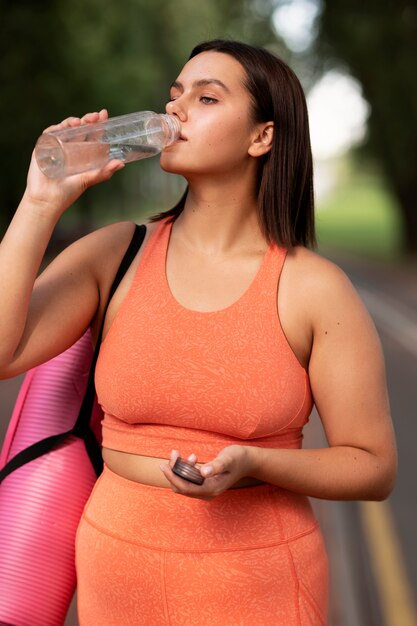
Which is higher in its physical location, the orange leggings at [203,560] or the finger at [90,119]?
the finger at [90,119]

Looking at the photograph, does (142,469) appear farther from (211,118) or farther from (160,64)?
(160,64)

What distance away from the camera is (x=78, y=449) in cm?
257

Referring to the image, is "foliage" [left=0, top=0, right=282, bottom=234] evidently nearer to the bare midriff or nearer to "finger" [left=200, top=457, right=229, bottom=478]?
the bare midriff

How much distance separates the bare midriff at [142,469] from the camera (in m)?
2.29

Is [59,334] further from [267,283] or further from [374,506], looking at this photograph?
[374,506]

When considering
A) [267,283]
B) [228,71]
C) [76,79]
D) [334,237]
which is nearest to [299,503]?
[267,283]

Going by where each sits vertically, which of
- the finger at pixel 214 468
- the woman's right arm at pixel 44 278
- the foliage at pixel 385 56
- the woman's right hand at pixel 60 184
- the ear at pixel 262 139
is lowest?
the finger at pixel 214 468

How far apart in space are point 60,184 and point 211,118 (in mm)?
342

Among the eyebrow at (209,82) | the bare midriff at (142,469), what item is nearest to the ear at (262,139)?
the eyebrow at (209,82)

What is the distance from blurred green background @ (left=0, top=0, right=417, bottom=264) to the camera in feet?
75.7

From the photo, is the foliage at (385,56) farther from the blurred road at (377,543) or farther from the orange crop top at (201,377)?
the orange crop top at (201,377)

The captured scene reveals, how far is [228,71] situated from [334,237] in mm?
48628

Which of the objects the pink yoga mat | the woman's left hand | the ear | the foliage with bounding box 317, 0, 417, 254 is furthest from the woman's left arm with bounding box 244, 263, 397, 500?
the foliage with bounding box 317, 0, 417, 254

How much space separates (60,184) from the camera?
7.55 feet
